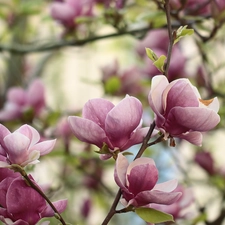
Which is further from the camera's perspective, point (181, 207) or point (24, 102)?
point (24, 102)

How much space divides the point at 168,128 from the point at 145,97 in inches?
22.5

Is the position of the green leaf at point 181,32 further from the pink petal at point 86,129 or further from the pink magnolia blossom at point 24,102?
the pink magnolia blossom at point 24,102

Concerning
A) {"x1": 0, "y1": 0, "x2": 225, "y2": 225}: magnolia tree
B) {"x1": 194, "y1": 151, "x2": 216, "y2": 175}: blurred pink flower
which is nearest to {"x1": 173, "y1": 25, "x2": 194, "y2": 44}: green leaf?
{"x1": 0, "y1": 0, "x2": 225, "y2": 225}: magnolia tree

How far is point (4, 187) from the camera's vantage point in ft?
1.11

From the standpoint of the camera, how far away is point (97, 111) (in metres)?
0.36

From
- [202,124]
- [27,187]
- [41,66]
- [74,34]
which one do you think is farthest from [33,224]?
[41,66]

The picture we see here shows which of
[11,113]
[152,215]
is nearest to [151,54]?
[152,215]

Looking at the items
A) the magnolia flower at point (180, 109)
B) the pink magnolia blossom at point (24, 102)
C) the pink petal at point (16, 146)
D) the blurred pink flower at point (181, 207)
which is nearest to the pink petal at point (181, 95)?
the magnolia flower at point (180, 109)

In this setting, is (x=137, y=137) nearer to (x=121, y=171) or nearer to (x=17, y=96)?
(x=121, y=171)

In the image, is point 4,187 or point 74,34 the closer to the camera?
point 4,187

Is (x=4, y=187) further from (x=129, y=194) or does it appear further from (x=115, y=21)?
(x=115, y=21)

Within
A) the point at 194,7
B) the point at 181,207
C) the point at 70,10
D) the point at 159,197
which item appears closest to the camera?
the point at 159,197

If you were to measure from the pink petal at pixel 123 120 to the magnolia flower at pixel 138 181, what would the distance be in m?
0.02

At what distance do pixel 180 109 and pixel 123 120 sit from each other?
42mm
